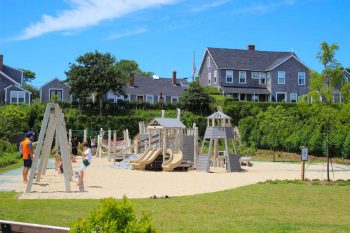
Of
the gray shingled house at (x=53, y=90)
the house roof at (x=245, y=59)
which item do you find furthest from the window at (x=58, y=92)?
the house roof at (x=245, y=59)

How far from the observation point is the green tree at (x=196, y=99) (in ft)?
196

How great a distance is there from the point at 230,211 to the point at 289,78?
58297 mm

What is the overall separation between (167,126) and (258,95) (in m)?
41.6

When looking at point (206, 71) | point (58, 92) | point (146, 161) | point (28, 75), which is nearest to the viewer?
point (146, 161)

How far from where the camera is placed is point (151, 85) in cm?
7225

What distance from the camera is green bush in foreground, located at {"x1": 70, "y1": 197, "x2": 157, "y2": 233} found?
5.00 m

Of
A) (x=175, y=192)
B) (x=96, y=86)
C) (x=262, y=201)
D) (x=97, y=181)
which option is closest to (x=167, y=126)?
(x=97, y=181)

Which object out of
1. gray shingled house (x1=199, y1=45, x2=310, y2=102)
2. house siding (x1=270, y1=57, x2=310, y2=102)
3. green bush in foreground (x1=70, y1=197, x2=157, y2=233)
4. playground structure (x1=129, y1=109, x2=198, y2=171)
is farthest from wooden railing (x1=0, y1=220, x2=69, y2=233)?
house siding (x1=270, y1=57, x2=310, y2=102)

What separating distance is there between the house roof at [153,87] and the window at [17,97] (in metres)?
13.8

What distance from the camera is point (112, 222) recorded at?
5.00m

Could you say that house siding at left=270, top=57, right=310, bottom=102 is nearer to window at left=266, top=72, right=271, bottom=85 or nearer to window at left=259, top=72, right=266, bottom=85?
window at left=266, top=72, right=271, bottom=85

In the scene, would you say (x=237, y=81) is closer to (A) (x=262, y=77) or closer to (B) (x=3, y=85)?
(A) (x=262, y=77)

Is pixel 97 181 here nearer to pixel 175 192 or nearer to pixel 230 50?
pixel 175 192

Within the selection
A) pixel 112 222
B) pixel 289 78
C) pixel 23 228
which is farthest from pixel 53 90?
pixel 112 222
